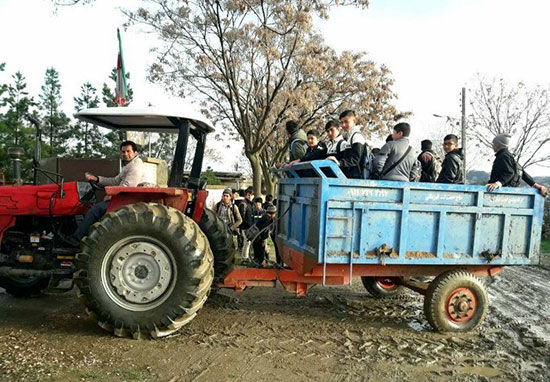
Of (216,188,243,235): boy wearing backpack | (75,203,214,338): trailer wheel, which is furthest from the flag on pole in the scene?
(75,203,214,338): trailer wheel

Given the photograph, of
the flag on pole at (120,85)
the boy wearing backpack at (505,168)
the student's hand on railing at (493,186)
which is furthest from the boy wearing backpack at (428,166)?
the flag on pole at (120,85)

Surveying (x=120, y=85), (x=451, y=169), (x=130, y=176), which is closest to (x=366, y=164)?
(x=451, y=169)

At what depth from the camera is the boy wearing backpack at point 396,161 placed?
4.98 meters

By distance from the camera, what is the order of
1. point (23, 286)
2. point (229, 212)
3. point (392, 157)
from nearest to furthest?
1. point (392, 157)
2. point (23, 286)
3. point (229, 212)

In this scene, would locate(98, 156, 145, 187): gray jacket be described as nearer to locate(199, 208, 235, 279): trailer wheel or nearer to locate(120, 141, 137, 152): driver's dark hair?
locate(120, 141, 137, 152): driver's dark hair

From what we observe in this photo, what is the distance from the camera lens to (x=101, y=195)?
5.14 metres

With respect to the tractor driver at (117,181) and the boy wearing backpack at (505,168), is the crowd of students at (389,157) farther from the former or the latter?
the tractor driver at (117,181)

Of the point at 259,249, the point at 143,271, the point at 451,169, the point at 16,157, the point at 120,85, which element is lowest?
the point at 259,249

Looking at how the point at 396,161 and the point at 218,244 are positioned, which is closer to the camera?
the point at 396,161

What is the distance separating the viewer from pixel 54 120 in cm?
3275

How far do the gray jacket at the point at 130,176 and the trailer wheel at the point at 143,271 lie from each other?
464mm

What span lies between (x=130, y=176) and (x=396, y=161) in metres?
2.94

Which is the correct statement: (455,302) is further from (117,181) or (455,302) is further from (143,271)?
(117,181)

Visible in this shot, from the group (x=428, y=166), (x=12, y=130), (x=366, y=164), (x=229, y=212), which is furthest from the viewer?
(x=12, y=130)
